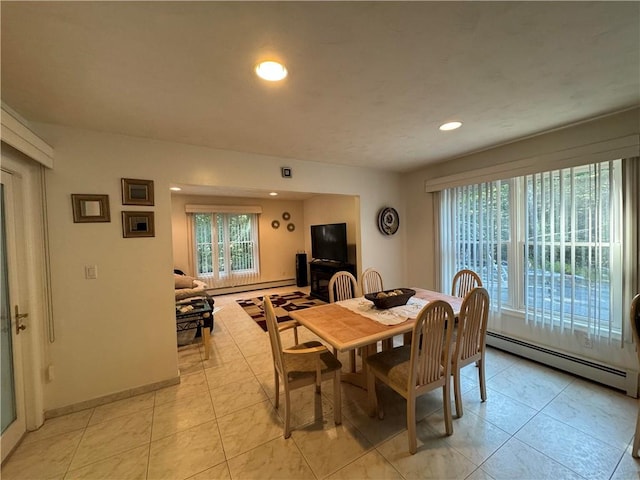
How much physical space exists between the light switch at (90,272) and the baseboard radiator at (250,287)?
398 cm

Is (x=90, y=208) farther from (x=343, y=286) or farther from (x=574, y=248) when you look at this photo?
(x=574, y=248)

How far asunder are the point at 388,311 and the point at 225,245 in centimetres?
496

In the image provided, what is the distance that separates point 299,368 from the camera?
1.83m

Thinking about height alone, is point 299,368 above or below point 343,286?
below

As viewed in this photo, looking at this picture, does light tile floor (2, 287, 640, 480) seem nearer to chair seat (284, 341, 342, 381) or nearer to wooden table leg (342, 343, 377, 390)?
wooden table leg (342, 343, 377, 390)

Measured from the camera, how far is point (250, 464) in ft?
5.05

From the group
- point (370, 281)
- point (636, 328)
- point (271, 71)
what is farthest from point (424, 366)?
point (271, 71)

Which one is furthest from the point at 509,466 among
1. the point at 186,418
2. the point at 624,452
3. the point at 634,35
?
the point at 634,35

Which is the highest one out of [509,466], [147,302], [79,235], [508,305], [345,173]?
[345,173]

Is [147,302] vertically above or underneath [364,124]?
underneath

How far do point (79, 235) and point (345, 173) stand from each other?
2.84 meters

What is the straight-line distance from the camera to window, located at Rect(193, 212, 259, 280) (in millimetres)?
5879

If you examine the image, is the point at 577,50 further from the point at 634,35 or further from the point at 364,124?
the point at 364,124

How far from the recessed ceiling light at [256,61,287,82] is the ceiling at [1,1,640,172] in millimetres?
40
